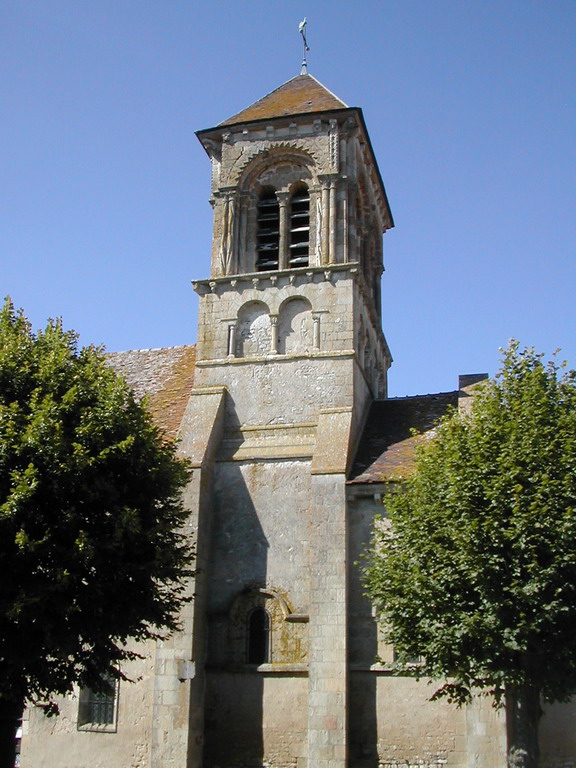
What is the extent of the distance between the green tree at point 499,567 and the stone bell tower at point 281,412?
3314 millimetres

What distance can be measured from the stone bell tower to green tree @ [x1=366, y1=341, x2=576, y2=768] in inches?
130

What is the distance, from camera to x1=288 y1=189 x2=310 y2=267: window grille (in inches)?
1039

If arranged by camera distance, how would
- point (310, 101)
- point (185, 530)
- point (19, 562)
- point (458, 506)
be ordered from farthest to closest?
point (310, 101), point (185, 530), point (458, 506), point (19, 562)

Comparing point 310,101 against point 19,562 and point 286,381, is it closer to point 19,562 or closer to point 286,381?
point 286,381

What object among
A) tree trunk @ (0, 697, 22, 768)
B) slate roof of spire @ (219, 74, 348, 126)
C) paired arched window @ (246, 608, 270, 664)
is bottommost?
tree trunk @ (0, 697, 22, 768)

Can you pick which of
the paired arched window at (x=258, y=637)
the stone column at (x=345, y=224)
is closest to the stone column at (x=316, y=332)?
the stone column at (x=345, y=224)

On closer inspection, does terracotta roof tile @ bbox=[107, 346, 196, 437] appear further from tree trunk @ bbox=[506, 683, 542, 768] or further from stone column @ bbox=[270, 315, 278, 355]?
tree trunk @ bbox=[506, 683, 542, 768]

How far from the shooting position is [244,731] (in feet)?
66.4

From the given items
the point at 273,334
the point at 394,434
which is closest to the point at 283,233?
the point at 273,334

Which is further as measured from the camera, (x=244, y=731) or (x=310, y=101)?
(x=310, y=101)

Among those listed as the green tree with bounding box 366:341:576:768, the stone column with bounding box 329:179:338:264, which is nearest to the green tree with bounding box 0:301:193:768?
the green tree with bounding box 366:341:576:768

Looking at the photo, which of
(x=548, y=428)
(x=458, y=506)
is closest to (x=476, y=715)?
(x=458, y=506)

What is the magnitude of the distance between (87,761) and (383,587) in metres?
8.84

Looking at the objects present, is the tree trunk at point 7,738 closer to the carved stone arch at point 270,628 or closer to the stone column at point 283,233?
the carved stone arch at point 270,628
